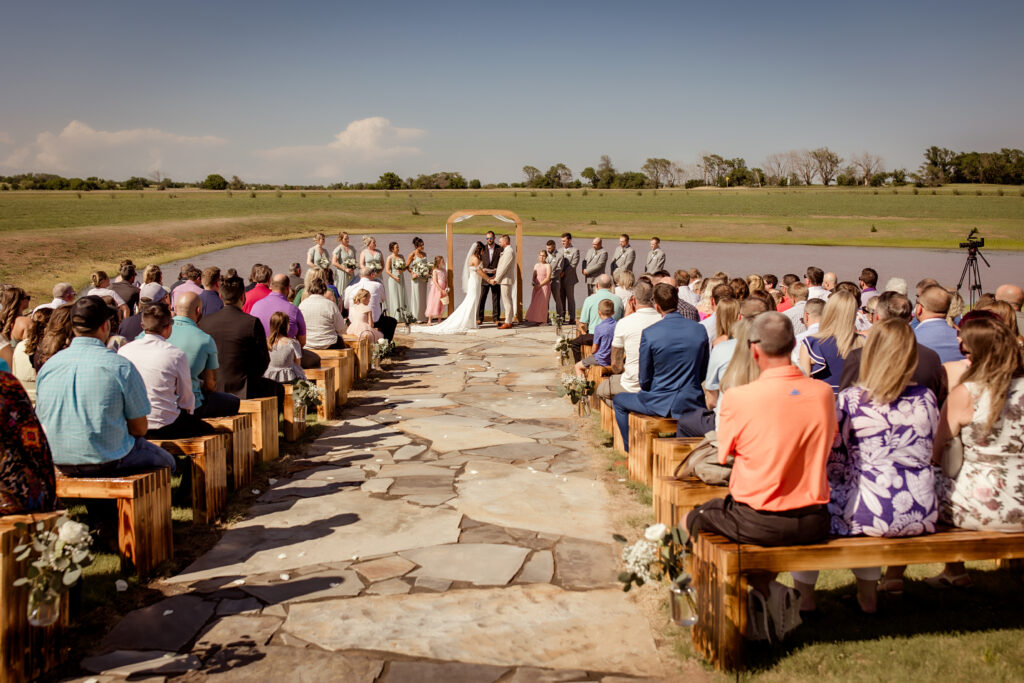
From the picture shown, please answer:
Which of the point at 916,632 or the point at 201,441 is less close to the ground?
the point at 201,441

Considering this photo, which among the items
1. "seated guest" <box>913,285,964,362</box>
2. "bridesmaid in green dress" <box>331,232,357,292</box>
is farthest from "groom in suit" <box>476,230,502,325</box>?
"seated guest" <box>913,285,964,362</box>

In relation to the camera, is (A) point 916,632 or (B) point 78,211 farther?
(B) point 78,211

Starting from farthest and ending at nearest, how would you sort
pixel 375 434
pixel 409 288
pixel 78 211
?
pixel 78 211, pixel 409 288, pixel 375 434

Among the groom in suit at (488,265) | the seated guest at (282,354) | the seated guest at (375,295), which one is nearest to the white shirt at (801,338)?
the seated guest at (282,354)

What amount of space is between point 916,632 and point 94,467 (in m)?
4.79

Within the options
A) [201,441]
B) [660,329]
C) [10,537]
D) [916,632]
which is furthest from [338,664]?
[660,329]

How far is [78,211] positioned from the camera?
179ft

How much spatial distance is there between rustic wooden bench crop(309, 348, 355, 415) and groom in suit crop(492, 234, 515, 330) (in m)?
7.07

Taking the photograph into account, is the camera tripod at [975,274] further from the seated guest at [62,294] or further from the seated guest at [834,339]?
the seated guest at [62,294]

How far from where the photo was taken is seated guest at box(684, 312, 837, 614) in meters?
3.74

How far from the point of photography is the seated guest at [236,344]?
7.63 m

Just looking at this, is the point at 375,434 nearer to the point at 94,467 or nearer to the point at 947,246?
the point at 94,467

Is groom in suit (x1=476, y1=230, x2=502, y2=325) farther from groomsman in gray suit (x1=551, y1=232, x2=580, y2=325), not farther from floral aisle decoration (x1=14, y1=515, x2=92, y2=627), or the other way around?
floral aisle decoration (x1=14, y1=515, x2=92, y2=627)

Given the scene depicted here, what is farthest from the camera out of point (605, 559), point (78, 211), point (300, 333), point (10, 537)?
point (78, 211)
